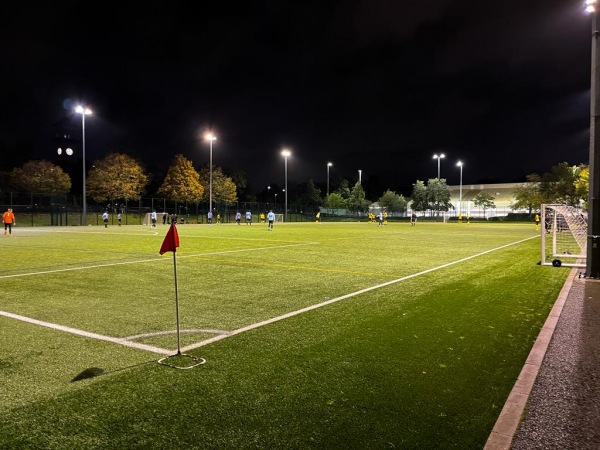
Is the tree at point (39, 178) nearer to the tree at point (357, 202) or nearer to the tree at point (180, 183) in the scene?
the tree at point (180, 183)

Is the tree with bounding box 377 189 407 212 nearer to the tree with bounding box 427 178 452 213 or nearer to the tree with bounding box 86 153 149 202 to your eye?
the tree with bounding box 427 178 452 213

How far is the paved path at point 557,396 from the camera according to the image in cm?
336

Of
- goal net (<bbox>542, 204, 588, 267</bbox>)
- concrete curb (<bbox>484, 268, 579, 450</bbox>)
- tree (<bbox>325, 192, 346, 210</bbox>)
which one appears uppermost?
Answer: tree (<bbox>325, 192, 346, 210</bbox>)

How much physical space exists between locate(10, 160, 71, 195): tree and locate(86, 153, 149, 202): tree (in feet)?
12.4

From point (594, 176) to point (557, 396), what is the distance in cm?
919

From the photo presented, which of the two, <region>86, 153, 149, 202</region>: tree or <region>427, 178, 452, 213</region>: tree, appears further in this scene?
<region>427, 178, 452, 213</region>: tree

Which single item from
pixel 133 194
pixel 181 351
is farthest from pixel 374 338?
pixel 133 194

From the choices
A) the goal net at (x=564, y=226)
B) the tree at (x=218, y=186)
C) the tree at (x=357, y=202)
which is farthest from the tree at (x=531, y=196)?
the goal net at (x=564, y=226)

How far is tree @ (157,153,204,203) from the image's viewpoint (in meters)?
64.3

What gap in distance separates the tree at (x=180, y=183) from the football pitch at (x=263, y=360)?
180 feet

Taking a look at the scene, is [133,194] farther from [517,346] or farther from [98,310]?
[517,346]

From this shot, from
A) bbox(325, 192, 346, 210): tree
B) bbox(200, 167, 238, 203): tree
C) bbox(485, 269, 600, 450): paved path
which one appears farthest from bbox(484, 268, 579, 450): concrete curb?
bbox(325, 192, 346, 210): tree

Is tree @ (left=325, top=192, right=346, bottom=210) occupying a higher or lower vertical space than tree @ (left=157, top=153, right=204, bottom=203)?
lower

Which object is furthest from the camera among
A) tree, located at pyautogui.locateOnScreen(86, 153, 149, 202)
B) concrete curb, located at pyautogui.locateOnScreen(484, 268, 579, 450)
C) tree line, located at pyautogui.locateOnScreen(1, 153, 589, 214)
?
tree, located at pyautogui.locateOnScreen(86, 153, 149, 202)
